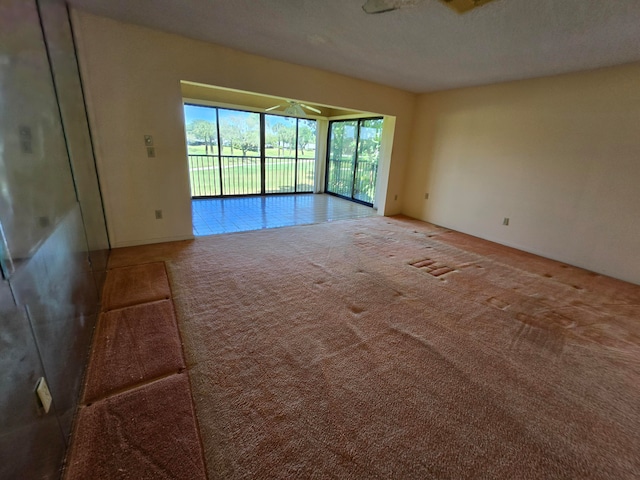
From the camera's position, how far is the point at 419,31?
2.40 m

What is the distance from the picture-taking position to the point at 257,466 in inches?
43.6

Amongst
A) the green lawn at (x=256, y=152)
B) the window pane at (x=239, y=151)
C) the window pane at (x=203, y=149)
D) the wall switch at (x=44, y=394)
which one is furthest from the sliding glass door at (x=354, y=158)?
the wall switch at (x=44, y=394)

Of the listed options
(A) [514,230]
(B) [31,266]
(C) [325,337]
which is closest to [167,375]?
(B) [31,266]

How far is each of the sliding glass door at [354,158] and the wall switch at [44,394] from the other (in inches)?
226

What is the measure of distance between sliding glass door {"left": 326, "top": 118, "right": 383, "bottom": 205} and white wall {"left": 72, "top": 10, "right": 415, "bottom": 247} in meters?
2.52

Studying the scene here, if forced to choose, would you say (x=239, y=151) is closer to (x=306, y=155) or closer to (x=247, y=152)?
(x=247, y=152)

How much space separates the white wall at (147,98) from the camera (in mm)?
2705

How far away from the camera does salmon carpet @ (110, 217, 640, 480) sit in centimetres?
118

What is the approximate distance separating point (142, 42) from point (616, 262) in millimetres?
5622

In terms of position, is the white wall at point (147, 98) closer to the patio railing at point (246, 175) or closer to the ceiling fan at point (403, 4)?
the ceiling fan at point (403, 4)

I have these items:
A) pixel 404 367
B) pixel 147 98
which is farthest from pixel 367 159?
pixel 404 367

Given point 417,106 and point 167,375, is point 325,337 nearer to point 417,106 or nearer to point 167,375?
point 167,375

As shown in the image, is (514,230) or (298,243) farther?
(514,230)

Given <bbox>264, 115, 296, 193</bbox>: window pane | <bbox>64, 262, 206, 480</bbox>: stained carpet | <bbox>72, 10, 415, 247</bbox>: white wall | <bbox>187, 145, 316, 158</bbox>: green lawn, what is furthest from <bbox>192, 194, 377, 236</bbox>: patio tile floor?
<bbox>64, 262, 206, 480</bbox>: stained carpet
